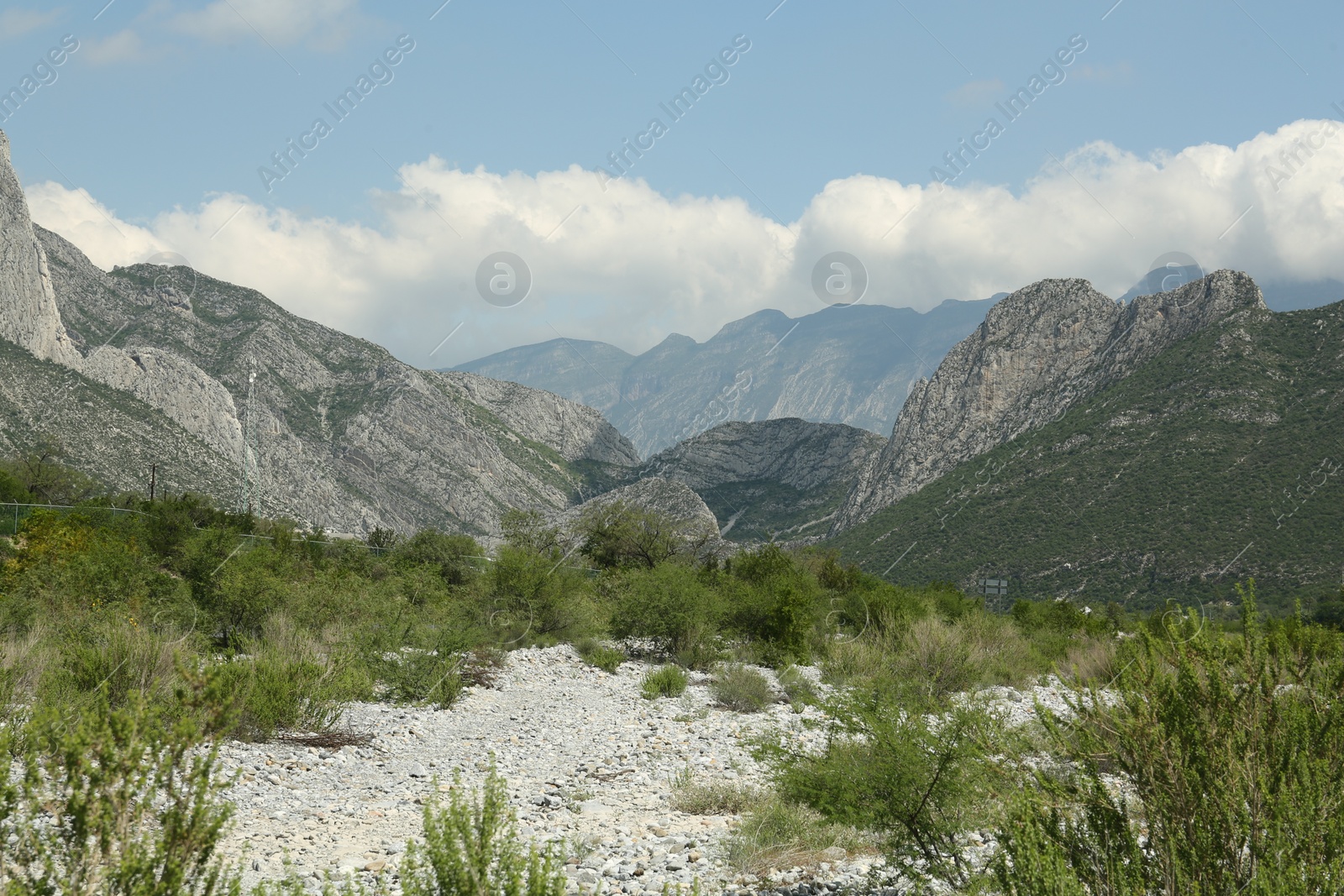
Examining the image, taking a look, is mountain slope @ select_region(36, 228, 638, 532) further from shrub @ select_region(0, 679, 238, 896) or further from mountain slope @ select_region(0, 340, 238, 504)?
shrub @ select_region(0, 679, 238, 896)

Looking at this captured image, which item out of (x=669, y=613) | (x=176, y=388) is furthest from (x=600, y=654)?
(x=176, y=388)

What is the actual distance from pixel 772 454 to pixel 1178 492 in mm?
100200

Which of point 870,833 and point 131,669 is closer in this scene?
point 870,833

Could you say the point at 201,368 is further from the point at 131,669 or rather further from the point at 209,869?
the point at 209,869

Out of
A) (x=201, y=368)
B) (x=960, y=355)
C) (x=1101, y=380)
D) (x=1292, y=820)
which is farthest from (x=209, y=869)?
(x=960, y=355)

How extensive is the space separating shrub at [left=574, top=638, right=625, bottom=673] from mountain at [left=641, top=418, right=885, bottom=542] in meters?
107

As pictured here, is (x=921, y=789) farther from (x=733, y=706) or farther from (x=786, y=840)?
(x=733, y=706)

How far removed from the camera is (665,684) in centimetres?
1573

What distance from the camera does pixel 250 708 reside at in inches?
378

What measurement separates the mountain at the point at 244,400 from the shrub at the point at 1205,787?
62726mm

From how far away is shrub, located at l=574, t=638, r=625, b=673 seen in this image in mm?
18047

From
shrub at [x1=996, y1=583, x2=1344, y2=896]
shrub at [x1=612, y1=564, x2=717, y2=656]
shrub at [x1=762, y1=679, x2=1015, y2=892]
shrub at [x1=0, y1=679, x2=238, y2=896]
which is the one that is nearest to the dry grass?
shrub at [x1=762, y1=679, x2=1015, y2=892]

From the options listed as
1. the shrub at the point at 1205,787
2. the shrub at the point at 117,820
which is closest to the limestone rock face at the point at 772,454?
the shrub at the point at 1205,787

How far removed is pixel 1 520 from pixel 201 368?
244ft
